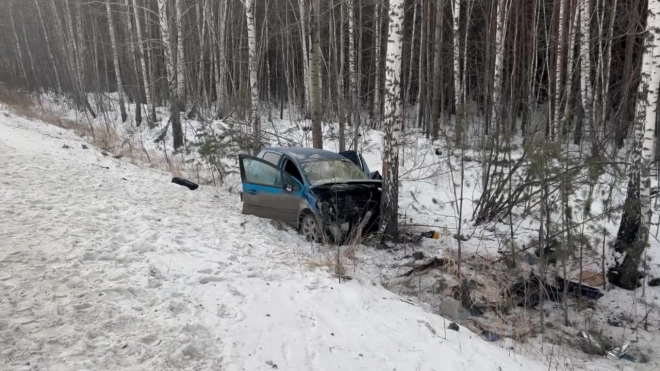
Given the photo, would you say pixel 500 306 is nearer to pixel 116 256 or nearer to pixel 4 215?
pixel 116 256

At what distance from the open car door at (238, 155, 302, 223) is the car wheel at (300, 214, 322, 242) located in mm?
237

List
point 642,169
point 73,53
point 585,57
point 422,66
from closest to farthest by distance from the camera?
point 642,169
point 585,57
point 422,66
point 73,53

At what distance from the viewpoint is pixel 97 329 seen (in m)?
3.28

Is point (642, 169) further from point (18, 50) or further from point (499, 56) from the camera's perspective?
point (18, 50)

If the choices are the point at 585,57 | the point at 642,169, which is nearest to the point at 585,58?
the point at 585,57

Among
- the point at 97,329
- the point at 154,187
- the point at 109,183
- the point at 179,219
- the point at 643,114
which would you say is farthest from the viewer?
the point at 154,187

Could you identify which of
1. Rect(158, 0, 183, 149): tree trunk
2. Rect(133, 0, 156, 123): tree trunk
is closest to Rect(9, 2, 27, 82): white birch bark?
Rect(133, 0, 156, 123): tree trunk

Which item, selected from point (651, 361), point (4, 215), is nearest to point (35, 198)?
point (4, 215)

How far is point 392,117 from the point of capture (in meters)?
7.22

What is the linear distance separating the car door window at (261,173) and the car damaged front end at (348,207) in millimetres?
915

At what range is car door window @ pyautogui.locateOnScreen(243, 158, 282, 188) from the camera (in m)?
7.68

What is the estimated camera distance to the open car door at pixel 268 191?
7.49m

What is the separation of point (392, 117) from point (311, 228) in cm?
235

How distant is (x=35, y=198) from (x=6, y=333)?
153 inches
